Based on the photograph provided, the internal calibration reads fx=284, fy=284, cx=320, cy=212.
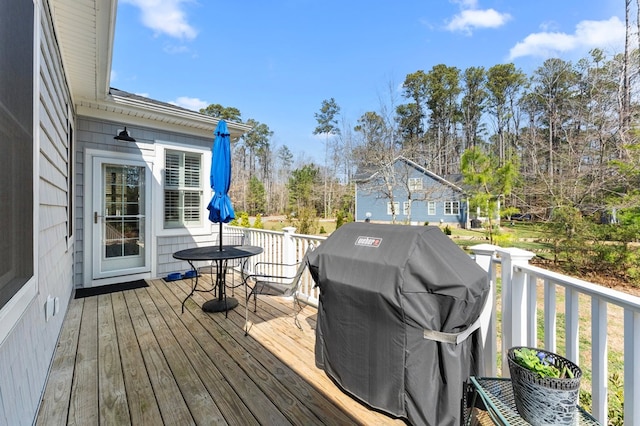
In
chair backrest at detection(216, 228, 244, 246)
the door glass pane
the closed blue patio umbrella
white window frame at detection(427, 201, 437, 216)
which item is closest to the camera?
the closed blue patio umbrella

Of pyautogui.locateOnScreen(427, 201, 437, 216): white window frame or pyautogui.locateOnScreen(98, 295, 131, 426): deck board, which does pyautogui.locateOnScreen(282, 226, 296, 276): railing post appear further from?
pyautogui.locateOnScreen(427, 201, 437, 216): white window frame

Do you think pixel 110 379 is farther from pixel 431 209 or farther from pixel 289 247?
pixel 431 209

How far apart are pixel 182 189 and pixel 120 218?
1.09 metres

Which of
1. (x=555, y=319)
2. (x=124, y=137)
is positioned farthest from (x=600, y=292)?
(x=124, y=137)

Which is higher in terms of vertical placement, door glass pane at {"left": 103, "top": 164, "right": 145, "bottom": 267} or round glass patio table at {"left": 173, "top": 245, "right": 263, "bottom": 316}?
door glass pane at {"left": 103, "top": 164, "right": 145, "bottom": 267}

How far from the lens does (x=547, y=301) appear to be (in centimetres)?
162

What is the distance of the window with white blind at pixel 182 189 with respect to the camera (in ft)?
17.0

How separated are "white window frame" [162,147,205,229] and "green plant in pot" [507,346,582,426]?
5.33m

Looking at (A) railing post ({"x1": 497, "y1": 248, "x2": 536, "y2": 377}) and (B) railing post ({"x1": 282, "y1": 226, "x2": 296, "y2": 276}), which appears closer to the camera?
(A) railing post ({"x1": 497, "y1": 248, "x2": 536, "y2": 377})

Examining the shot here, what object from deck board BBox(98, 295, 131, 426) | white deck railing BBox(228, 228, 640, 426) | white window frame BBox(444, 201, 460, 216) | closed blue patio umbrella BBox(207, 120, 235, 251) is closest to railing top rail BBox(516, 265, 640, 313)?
white deck railing BBox(228, 228, 640, 426)

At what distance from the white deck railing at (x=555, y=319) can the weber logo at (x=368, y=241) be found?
79 cm

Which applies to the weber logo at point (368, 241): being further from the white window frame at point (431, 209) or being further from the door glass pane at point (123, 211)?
the white window frame at point (431, 209)

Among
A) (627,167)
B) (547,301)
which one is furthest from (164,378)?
(627,167)

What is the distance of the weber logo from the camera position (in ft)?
5.89
